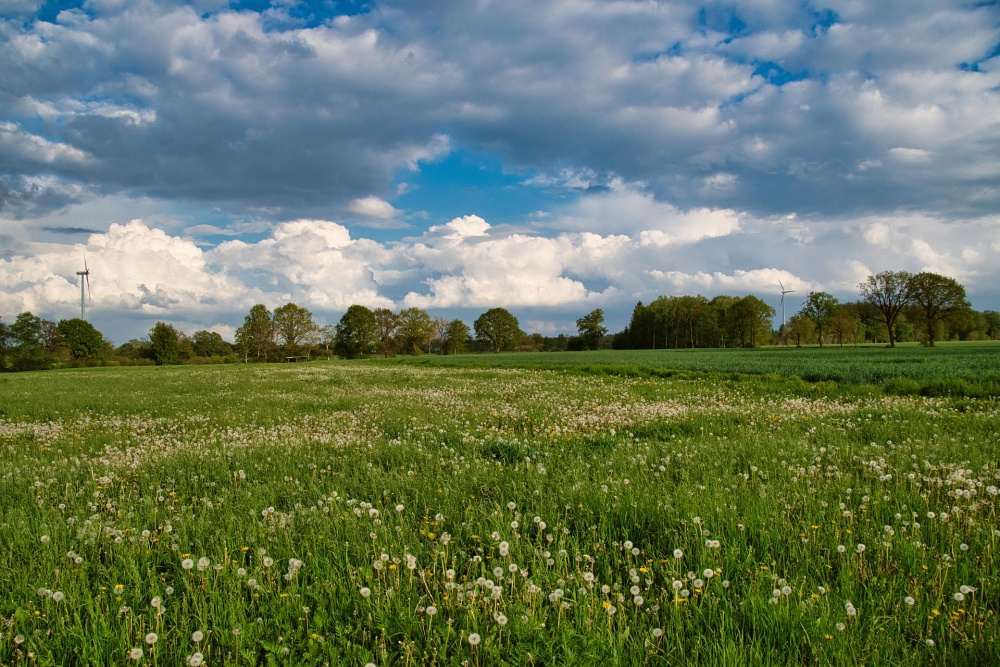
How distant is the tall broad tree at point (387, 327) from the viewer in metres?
132

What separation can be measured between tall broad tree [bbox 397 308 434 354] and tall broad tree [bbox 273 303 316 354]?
73.3 feet

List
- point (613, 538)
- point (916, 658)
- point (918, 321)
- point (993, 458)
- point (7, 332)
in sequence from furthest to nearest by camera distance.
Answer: point (7, 332) → point (918, 321) → point (993, 458) → point (613, 538) → point (916, 658)

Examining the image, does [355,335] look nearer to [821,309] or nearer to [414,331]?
[414,331]

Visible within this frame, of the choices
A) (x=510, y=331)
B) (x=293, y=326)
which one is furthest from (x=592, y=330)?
(x=293, y=326)

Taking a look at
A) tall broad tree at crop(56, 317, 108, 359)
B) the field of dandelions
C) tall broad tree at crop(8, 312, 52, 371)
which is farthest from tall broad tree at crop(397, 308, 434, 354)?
the field of dandelions

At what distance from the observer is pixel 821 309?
11650cm

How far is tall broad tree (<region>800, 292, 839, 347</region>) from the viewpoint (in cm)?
11519

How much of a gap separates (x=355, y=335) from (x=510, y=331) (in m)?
45.1

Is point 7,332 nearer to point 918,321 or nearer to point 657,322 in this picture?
point 657,322

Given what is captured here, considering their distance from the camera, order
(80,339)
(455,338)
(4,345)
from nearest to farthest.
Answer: (4,345), (80,339), (455,338)

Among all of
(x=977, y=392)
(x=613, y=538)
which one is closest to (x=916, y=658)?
(x=613, y=538)

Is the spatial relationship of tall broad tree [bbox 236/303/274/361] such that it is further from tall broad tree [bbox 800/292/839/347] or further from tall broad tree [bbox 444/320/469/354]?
tall broad tree [bbox 800/292/839/347]

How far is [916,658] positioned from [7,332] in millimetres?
129710

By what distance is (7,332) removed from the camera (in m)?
95.4
